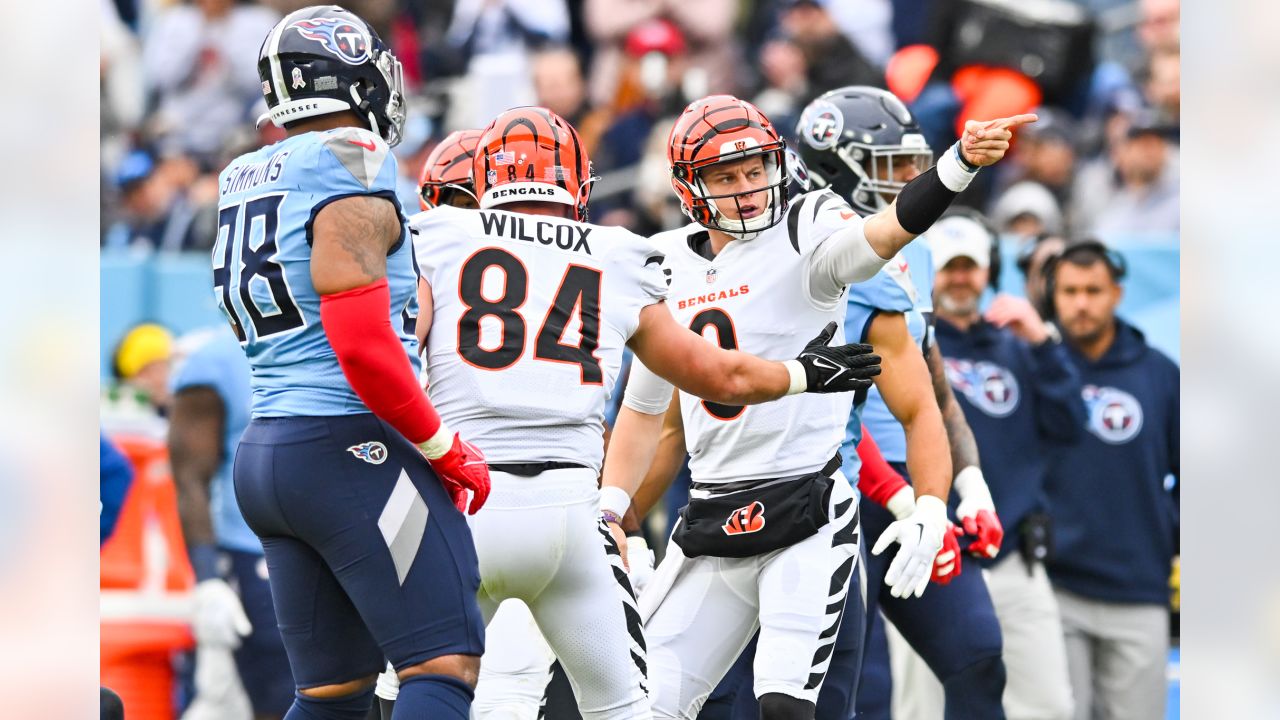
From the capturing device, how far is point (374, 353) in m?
3.52


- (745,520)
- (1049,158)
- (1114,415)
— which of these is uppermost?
(1049,158)

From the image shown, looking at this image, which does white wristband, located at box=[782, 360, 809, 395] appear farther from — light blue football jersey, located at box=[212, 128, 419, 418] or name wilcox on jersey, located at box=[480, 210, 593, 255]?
light blue football jersey, located at box=[212, 128, 419, 418]

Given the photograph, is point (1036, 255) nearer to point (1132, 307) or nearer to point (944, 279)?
point (1132, 307)

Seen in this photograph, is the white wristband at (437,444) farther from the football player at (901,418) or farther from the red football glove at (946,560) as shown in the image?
the red football glove at (946,560)

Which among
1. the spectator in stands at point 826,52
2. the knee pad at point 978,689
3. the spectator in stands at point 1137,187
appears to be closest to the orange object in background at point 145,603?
the knee pad at point 978,689

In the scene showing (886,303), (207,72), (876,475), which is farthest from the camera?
(207,72)

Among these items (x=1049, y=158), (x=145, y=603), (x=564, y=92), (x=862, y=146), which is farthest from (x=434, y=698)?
(x=564, y=92)

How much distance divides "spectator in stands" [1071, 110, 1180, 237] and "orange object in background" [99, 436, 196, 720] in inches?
214

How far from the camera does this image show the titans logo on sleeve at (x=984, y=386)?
6906mm

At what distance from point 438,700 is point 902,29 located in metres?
8.85

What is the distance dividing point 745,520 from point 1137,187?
19.7 feet

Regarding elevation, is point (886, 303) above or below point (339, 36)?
below

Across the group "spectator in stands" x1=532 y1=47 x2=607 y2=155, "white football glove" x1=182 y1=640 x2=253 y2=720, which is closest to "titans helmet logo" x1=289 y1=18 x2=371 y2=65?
"white football glove" x1=182 y1=640 x2=253 y2=720

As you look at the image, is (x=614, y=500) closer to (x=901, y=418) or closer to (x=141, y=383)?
(x=901, y=418)
